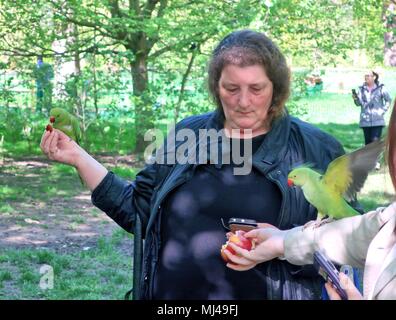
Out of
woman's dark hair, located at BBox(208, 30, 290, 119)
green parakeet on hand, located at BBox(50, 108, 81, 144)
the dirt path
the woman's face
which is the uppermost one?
woman's dark hair, located at BBox(208, 30, 290, 119)

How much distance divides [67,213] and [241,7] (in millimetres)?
3812

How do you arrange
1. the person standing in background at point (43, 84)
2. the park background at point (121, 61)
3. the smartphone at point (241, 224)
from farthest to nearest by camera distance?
the person standing in background at point (43, 84) < the park background at point (121, 61) < the smartphone at point (241, 224)

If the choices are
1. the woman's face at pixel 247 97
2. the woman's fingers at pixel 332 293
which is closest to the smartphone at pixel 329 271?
the woman's fingers at pixel 332 293

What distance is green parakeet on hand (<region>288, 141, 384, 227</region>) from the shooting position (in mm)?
1907

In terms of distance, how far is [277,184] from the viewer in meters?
2.30

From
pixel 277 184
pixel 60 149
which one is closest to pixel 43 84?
pixel 60 149

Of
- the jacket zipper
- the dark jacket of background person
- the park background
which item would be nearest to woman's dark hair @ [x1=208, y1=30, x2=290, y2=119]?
the jacket zipper

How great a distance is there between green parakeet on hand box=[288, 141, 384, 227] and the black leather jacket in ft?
0.70

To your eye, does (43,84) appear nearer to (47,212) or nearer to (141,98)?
(141,98)

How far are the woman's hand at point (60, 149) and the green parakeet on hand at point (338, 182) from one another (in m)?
0.92

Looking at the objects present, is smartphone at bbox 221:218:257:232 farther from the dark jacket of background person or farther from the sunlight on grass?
the dark jacket of background person

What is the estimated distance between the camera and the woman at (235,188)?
230cm

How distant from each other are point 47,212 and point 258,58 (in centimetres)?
607

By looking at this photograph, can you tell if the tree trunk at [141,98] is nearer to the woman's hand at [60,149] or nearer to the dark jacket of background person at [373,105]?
the dark jacket of background person at [373,105]
